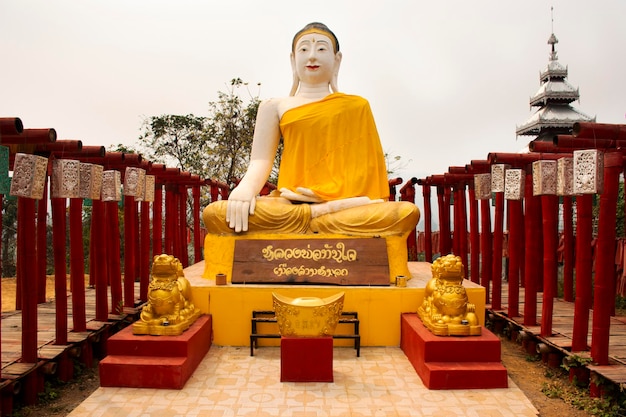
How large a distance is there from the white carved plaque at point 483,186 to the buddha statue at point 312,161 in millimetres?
1747

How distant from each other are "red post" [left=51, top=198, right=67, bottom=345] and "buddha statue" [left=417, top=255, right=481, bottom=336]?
13.7 feet

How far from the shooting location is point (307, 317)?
5441 mm

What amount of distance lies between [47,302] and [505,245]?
11.2m

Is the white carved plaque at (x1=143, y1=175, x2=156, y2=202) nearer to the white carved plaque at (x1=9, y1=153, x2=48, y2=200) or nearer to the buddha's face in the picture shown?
the buddha's face

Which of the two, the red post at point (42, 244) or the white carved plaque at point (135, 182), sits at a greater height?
the white carved plaque at point (135, 182)

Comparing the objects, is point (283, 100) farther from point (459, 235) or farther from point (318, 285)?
point (459, 235)

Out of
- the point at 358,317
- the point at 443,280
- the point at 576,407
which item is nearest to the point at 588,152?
the point at 443,280

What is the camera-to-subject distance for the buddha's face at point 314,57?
8992mm

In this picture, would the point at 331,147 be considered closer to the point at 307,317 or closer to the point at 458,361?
the point at 307,317

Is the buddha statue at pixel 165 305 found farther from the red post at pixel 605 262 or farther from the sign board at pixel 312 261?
the red post at pixel 605 262

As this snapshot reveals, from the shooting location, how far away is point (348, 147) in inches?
345

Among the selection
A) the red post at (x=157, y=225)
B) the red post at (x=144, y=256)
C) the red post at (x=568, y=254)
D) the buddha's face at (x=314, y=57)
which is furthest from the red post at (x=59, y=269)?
the red post at (x=568, y=254)

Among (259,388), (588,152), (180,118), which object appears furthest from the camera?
(180,118)

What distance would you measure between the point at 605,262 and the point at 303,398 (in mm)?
3444
